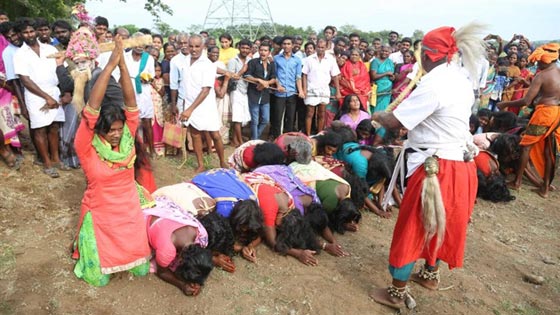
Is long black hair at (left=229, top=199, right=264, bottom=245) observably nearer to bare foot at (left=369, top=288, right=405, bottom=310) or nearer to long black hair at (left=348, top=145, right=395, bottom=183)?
bare foot at (left=369, top=288, right=405, bottom=310)

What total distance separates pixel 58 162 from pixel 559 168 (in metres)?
8.00

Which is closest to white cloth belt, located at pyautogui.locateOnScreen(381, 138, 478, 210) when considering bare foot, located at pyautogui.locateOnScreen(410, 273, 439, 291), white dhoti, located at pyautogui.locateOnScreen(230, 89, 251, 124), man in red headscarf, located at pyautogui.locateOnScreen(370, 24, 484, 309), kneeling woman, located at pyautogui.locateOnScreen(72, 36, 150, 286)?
man in red headscarf, located at pyautogui.locateOnScreen(370, 24, 484, 309)

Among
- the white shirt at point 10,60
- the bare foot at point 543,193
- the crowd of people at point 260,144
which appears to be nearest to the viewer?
the crowd of people at point 260,144

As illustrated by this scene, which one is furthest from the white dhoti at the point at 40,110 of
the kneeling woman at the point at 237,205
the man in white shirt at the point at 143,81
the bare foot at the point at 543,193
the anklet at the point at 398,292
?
the bare foot at the point at 543,193

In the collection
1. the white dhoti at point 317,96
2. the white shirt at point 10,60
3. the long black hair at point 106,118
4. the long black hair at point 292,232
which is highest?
the white shirt at point 10,60

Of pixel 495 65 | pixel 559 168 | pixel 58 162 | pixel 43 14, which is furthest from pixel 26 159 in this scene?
pixel 495 65

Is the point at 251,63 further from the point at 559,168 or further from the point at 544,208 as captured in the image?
the point at 559,168

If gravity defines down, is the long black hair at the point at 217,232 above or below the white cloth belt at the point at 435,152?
below

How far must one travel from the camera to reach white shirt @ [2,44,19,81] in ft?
15.5

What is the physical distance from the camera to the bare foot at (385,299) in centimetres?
319

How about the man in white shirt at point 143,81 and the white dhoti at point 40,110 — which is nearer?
the white dhoti at point 40,110

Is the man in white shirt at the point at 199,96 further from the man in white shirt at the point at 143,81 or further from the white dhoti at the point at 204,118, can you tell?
the man in white shirt at the point at 143,81

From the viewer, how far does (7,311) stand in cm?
275

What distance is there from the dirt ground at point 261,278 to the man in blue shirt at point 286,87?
9.39 ft
